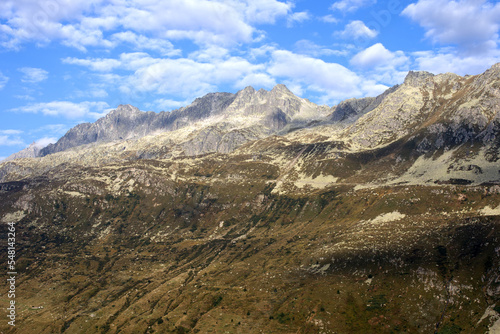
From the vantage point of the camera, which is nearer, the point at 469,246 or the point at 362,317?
the point at 362,317

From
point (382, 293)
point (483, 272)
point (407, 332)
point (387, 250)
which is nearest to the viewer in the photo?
point (407, 332)

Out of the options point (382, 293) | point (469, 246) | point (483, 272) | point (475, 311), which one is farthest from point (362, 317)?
point (469, 246)

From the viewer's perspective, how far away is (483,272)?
146000 mm

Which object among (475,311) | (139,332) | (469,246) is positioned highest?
(469,246)

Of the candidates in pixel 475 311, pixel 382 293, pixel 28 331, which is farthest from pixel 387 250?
pixel 28 331

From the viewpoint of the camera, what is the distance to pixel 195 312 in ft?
622

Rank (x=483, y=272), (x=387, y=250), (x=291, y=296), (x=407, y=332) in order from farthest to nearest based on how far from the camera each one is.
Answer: (x=387, y=250), (x=291, y=296), (x=483, y=272), (x=407, y=332)

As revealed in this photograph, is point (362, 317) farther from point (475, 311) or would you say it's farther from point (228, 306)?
point (228, 306)

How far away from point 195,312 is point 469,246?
150630 millimetres

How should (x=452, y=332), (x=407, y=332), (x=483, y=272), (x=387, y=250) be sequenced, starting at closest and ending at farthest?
(x=452, y=332) < (x=407, y=332) < (x=483, y=272) < (x=387, y=250)

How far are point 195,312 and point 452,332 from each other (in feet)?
417

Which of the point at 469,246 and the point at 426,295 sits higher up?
the point at 469,246

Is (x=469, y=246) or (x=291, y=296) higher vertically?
(x=469, y=246)

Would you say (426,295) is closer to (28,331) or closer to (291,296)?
(291,296)
